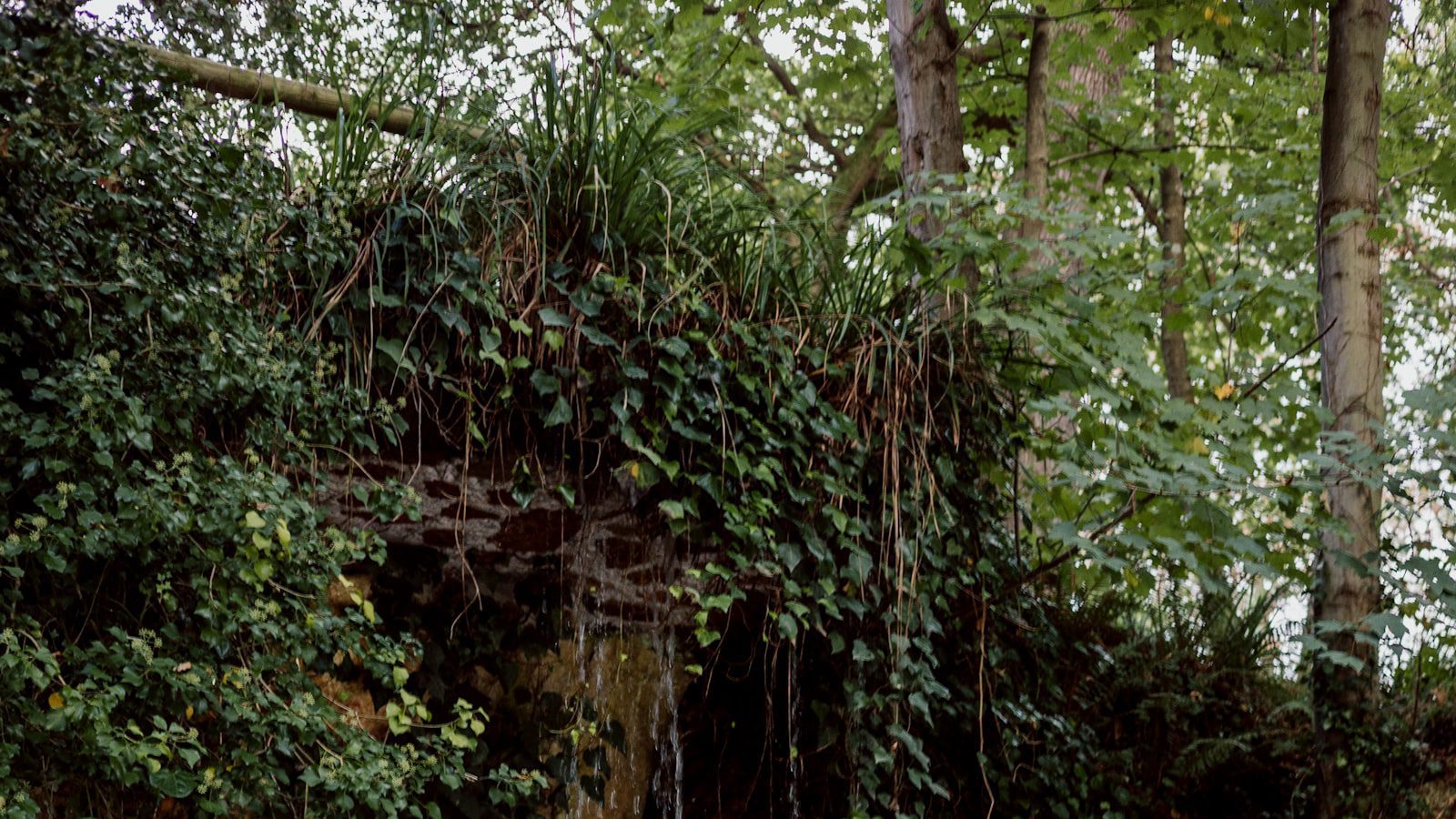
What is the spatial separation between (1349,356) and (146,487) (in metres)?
4.39

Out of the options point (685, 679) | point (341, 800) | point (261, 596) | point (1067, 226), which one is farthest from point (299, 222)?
point (1067, 226)

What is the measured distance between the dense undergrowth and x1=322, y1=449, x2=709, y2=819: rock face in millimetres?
116

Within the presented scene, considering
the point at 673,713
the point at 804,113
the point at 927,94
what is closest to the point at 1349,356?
the point at 927,94

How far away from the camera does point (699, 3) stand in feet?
17.4

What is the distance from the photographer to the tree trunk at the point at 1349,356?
446cm

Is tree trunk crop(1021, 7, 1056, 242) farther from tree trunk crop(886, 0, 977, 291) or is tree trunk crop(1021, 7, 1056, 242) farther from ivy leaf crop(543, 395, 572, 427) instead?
ivy leaf crop(543, 395, 572, 427)

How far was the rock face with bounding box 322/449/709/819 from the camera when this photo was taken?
3.63 meters

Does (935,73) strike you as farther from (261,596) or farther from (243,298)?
(261,596)

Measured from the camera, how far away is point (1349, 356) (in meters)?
4.61

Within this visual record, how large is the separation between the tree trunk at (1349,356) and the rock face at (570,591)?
8.43 feet

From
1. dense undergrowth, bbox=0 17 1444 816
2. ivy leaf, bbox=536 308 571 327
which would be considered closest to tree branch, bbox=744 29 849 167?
dense undergrowth, bbox=0 17 1444 816

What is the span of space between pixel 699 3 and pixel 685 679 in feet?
10.2

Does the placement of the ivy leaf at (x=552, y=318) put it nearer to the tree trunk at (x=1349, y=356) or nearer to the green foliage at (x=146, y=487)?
the green foliage at (x=146, y=487)

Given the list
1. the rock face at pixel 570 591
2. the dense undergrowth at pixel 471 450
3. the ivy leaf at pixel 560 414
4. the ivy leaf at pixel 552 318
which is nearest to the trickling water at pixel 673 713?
the rock face at pixel 570 591
